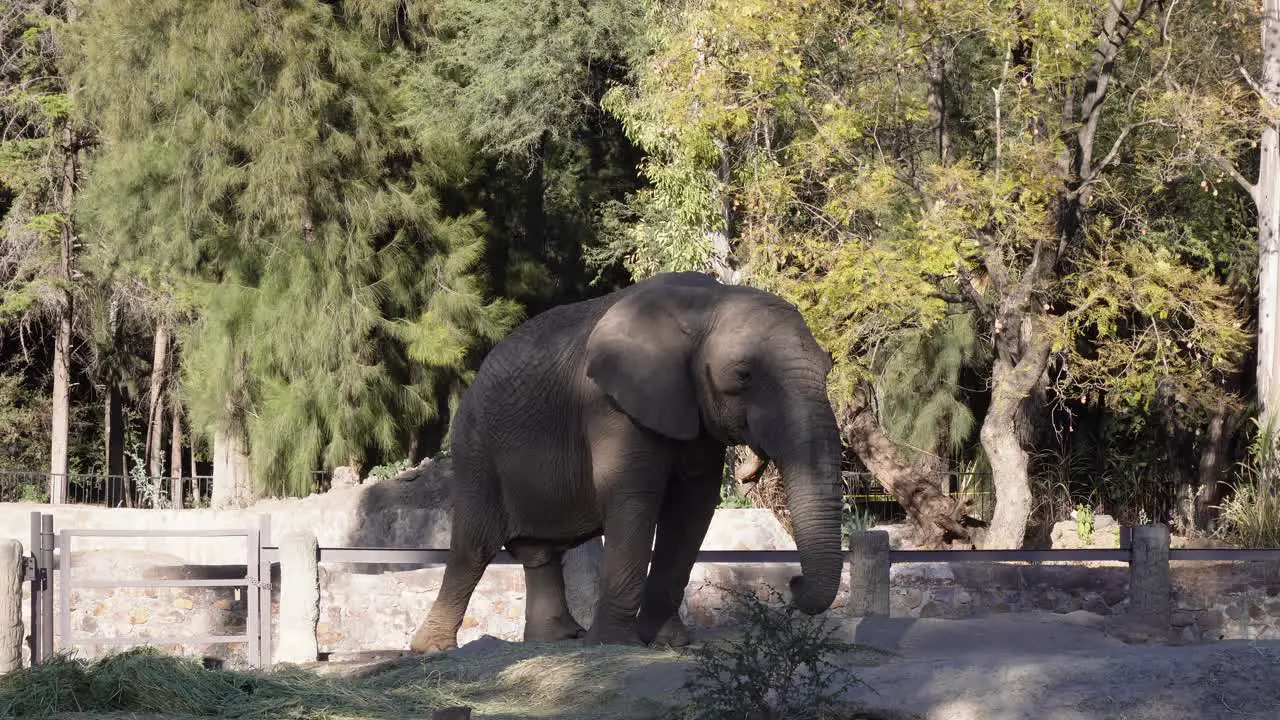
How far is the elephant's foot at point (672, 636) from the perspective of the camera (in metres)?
10.9

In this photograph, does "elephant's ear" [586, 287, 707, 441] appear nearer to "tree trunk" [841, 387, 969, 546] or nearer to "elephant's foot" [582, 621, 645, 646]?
"elephant's foot" [582, 621, 645, 646]

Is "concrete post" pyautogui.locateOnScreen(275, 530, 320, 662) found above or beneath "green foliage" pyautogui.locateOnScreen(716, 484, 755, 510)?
beneath

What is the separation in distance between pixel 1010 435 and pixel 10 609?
11.3 metres

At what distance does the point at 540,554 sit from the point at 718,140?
37.7ft

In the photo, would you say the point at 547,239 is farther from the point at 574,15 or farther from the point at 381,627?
the point at 381,627

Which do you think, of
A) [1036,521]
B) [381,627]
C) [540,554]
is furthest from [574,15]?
[540,554]

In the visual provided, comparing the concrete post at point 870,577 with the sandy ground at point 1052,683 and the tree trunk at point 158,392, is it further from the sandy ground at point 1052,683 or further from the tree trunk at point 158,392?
the tree trunk at point 158,392

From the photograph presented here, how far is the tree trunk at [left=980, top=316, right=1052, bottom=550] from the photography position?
1912 cm

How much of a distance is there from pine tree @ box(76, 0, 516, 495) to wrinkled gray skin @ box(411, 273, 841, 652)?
15.6 metres

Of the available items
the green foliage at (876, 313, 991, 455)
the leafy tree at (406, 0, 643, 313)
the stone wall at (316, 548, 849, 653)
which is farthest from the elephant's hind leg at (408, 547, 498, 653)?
the green foliage at (876, 313, 991, 455)

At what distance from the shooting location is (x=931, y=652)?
1034cm

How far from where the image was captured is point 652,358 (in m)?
10.2

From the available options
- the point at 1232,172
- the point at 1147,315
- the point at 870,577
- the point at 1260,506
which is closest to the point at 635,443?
the point at 870,577

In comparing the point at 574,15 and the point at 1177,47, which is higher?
the point at 574,15
